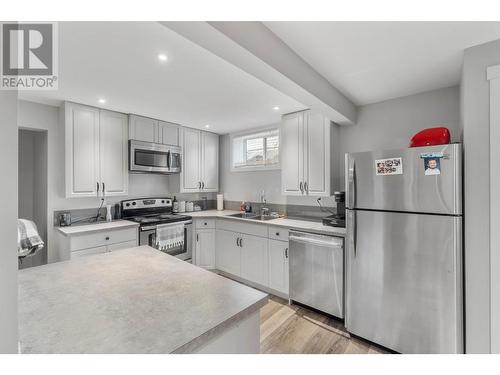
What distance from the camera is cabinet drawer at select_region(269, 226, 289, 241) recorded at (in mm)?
2850

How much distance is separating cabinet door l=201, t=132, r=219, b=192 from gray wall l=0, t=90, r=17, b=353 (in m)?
3.72

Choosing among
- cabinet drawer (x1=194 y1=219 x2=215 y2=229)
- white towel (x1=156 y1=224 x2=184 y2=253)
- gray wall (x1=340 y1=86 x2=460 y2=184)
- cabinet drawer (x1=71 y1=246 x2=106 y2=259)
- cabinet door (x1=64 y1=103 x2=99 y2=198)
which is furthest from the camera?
cabinet drawer (x1=194 y1=219 x2=215 y2=229)

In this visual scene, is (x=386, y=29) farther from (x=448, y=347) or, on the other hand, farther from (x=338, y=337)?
(x=338, y=337)

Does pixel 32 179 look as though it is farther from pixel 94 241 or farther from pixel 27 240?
pixel 27 240

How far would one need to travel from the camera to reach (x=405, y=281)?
6.13 feet

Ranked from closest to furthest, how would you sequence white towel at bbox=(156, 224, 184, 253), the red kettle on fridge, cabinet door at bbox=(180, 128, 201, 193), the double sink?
the red kettle on fridge → white towel at bbox=(156, 224, 184, 253) → the double sink → cabinet door at bbox=(180, 128, 201, 193)

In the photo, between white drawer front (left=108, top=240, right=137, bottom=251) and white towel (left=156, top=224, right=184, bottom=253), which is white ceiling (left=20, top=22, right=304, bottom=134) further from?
white drawer front (left=108, top=240, right=137, bottom=251)

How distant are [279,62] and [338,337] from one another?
2.39m

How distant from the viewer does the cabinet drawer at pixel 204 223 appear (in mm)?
3621

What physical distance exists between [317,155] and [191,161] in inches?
84.7

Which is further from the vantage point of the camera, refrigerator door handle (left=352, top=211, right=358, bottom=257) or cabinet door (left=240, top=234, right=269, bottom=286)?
cabinet door (left=240, top=234, right=269, bottom=286)

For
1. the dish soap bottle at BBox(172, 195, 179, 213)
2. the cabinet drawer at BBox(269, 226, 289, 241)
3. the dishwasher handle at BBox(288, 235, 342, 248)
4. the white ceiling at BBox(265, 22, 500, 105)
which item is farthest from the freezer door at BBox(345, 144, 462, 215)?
the dish soap bottle at BBox(172, 195, 179, 213)

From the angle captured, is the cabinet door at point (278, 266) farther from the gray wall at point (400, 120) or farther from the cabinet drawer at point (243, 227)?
the gray wall at point (400, 120)
